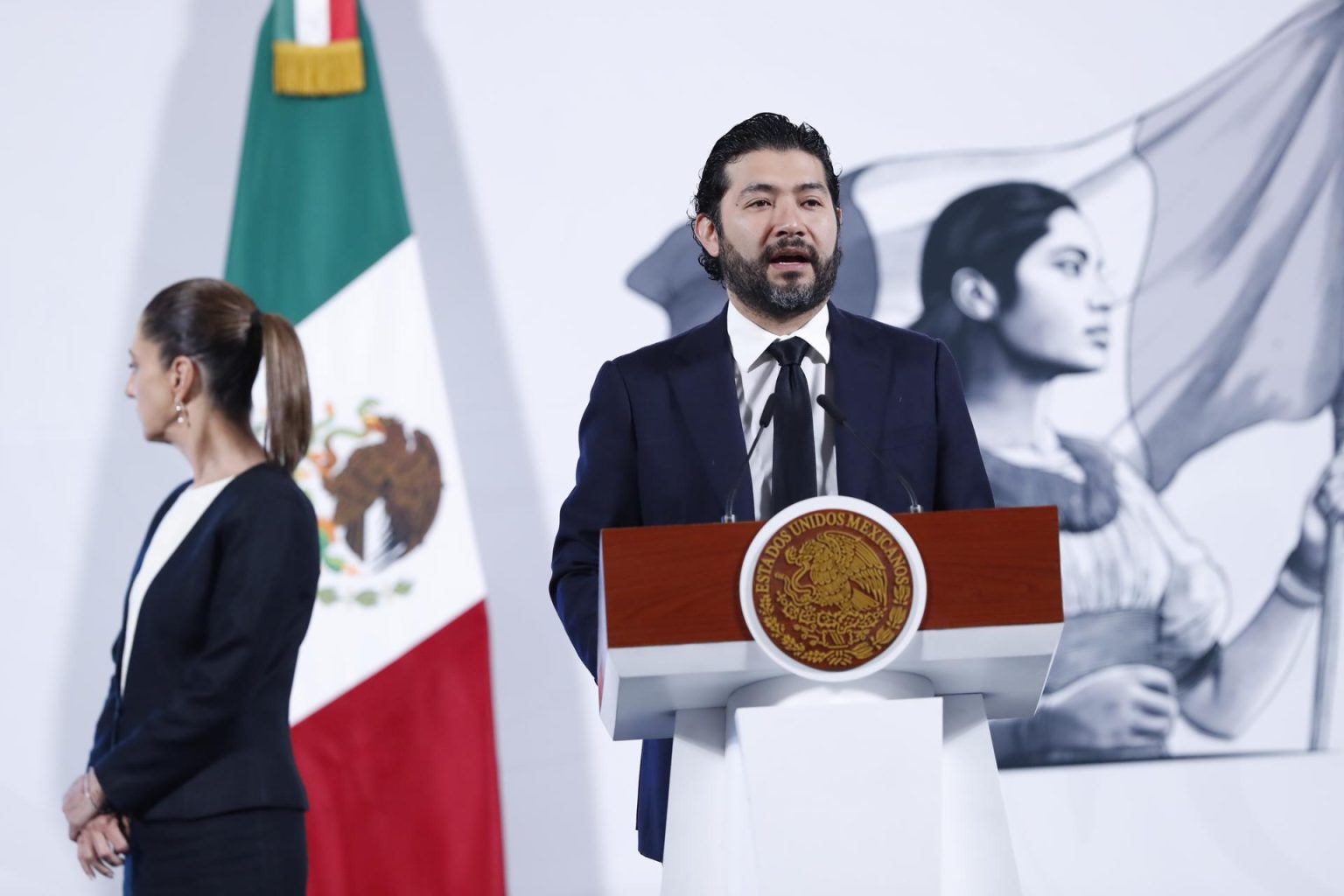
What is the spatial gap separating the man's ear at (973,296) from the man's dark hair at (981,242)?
0.01 metres

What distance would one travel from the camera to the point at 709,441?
6.06 feet

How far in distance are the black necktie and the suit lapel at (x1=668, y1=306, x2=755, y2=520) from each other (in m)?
0.05

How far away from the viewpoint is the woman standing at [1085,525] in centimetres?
348

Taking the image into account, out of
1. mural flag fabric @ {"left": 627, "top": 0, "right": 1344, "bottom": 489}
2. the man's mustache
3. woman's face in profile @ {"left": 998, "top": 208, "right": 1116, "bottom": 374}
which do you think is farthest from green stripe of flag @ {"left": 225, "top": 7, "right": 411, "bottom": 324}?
the man's mustache

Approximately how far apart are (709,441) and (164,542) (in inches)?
36.7

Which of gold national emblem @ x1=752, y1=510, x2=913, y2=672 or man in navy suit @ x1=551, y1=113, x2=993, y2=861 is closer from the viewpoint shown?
gold national emblem @ x1=752, y1=510, x2=913, y2=672

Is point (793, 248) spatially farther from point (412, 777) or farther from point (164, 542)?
point (412, 777)

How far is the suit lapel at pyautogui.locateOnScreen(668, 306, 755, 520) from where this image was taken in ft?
5.94

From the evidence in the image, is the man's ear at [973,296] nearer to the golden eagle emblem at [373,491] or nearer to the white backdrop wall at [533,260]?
the white backdrop wall at [533,260]

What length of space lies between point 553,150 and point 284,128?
66cm

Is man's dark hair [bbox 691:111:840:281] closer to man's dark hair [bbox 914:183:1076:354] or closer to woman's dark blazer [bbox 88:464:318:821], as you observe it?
woman's dark blazer [bbox 88:464:318:821]

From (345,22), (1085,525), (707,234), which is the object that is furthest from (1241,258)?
(345,22)

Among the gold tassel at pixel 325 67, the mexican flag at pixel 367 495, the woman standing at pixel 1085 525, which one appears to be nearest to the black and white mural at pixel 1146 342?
the woman standing at pixel 1085 525

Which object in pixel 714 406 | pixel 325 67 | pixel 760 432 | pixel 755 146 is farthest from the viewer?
pixel 325 67
